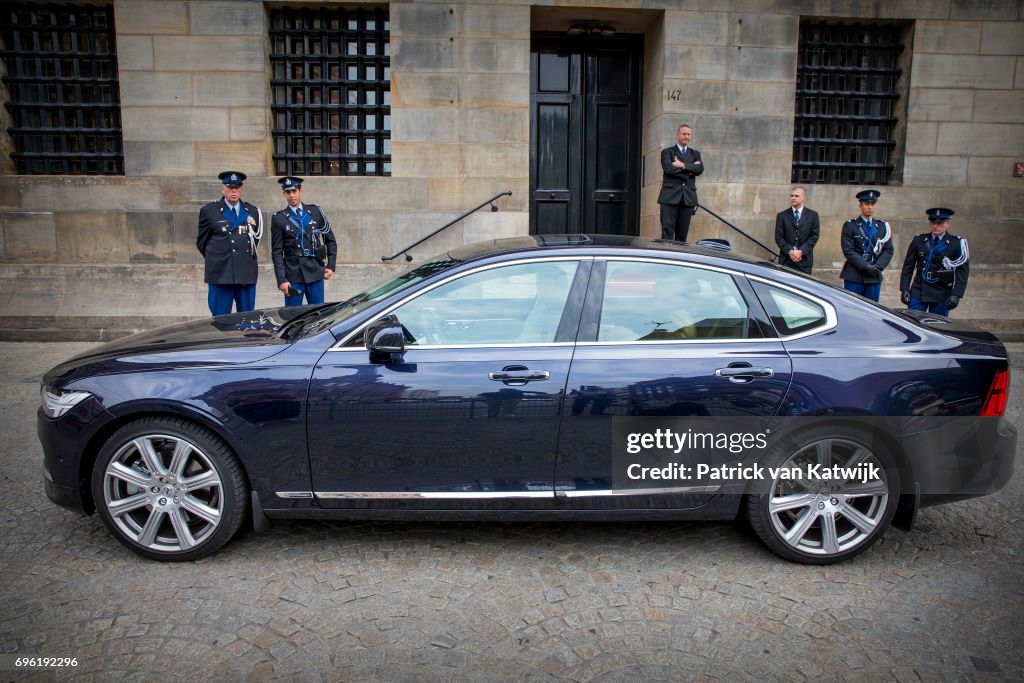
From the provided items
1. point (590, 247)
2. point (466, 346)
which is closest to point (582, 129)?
point (590, 247)

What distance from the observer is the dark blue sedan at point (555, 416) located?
3.49 m

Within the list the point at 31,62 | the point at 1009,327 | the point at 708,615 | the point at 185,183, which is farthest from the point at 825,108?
the point at 31,62

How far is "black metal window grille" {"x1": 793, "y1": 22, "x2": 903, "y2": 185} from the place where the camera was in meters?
11.4

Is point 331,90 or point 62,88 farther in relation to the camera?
point 331,90

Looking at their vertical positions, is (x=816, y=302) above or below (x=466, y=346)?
above

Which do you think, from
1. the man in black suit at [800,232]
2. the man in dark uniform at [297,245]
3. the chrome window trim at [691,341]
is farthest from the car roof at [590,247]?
the man in black suit at [800,232]

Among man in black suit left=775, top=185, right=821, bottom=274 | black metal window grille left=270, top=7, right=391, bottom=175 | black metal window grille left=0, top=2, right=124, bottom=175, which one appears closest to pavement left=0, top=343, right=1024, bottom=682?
man in black suit left=775, top=185, right=821, bottom=274

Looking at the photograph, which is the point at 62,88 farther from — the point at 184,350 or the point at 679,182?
the point at 184,350

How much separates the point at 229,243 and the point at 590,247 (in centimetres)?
524

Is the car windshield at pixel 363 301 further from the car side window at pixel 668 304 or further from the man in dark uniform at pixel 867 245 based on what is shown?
the man in dark uniform at pixel 867 245

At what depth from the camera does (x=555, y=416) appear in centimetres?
346

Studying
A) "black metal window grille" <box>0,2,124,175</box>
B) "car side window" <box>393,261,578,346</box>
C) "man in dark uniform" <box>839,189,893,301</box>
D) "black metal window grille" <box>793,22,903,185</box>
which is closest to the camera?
"car side window" <box>393,261,578,346</box>

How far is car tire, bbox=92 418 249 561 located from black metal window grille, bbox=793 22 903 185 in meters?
10.4

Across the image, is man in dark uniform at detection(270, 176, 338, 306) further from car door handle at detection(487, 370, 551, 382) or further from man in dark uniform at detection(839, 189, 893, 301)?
man in dark uniform at detection(839, 189, 893, 301)
